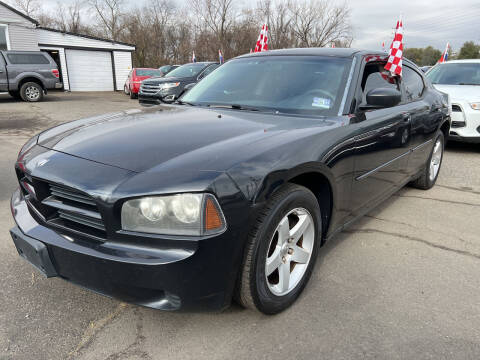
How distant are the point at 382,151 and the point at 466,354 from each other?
1.55 meters

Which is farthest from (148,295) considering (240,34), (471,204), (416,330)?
(240,34)

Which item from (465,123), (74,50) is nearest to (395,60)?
(465,123)

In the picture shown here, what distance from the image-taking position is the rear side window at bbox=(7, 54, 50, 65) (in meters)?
13.2

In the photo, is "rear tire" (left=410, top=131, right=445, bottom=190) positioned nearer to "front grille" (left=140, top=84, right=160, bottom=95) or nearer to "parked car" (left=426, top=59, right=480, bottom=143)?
"parked car" (left=426, top=59, right=480, bottom=143)

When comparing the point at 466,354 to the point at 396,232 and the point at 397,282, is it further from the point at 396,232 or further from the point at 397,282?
the point at 396,232

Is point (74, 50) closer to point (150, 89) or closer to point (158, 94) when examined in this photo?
point (150, 89)

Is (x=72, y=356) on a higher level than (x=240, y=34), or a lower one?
lower

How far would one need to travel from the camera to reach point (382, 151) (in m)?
2.98

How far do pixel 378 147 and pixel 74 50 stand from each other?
77.5ft

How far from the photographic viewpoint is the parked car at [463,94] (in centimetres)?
642

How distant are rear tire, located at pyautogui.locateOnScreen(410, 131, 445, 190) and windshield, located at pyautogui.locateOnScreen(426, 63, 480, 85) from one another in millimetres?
3303

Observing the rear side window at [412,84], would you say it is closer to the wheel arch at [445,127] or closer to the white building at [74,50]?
the wheel arch at [445,127]

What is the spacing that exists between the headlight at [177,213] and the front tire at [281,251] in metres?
0.28

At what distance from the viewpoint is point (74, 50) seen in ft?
73.3
